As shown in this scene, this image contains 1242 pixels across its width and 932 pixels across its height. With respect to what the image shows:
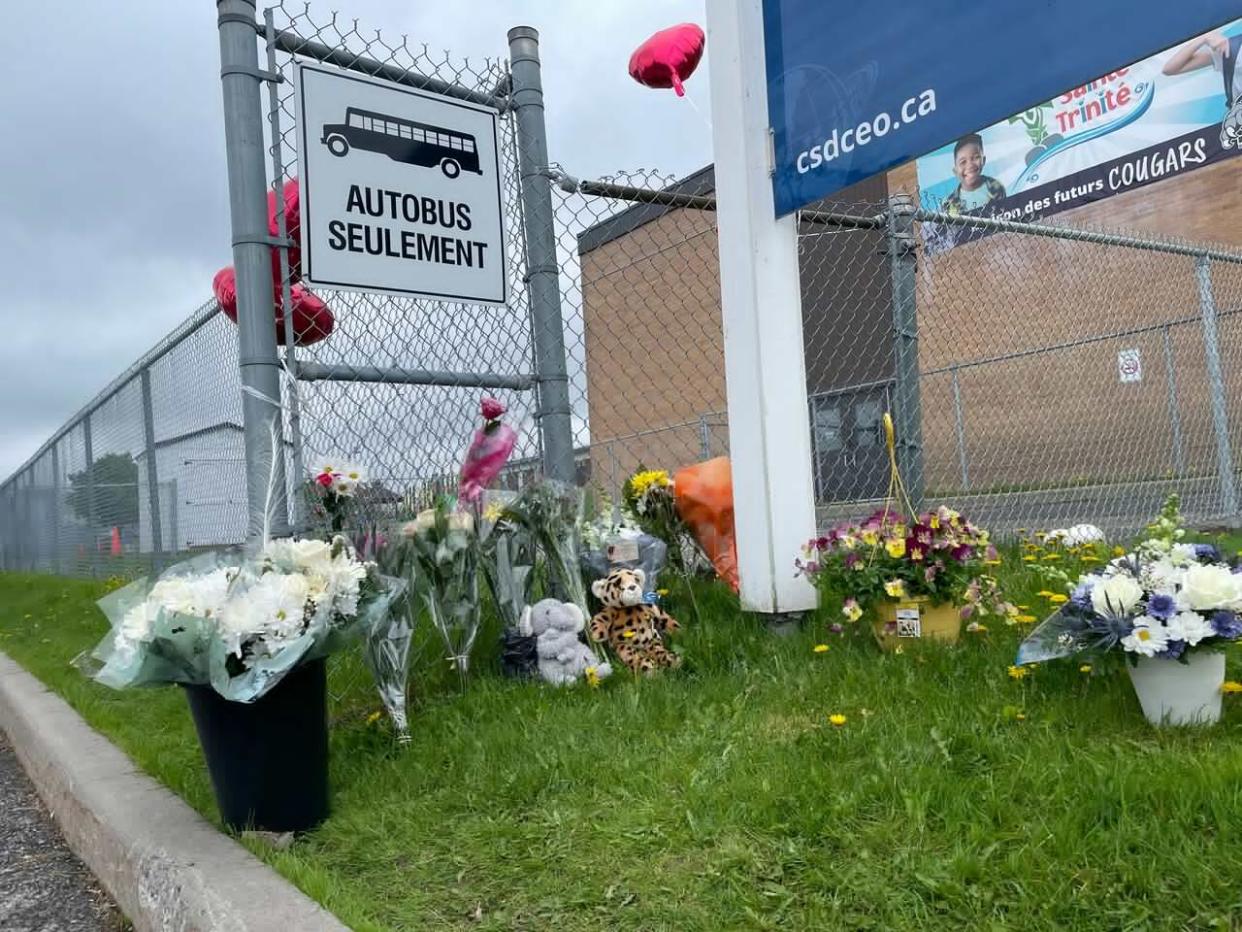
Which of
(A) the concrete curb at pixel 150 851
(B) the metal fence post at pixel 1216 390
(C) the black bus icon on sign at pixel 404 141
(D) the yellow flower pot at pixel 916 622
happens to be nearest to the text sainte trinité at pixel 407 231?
(C) the black bus icon on sign at pixel 404 141

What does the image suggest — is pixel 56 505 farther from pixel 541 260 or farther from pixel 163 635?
pixel 163 635

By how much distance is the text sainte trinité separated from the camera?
3.62 m

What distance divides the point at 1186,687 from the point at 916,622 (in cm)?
100

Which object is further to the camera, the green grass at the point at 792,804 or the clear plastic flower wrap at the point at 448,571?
the clear plastic flower wrap at the point at 448,571

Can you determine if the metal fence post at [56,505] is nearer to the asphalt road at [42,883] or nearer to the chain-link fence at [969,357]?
the chain-link fence at [969,357]

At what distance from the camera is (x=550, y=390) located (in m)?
4.29

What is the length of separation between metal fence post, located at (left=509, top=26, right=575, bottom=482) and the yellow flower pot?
59.8 inches

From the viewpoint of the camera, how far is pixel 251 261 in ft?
11.6

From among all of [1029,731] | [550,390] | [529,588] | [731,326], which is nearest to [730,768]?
[1029,731]

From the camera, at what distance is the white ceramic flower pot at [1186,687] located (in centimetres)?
236

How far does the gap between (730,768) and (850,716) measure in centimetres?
43

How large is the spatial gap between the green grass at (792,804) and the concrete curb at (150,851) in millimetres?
88

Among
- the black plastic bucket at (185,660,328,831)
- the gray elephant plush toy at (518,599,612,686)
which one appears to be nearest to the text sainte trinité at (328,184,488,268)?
the gray elephant plush toy at (518,599,612,686)

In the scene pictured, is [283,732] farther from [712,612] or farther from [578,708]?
[712,612]
